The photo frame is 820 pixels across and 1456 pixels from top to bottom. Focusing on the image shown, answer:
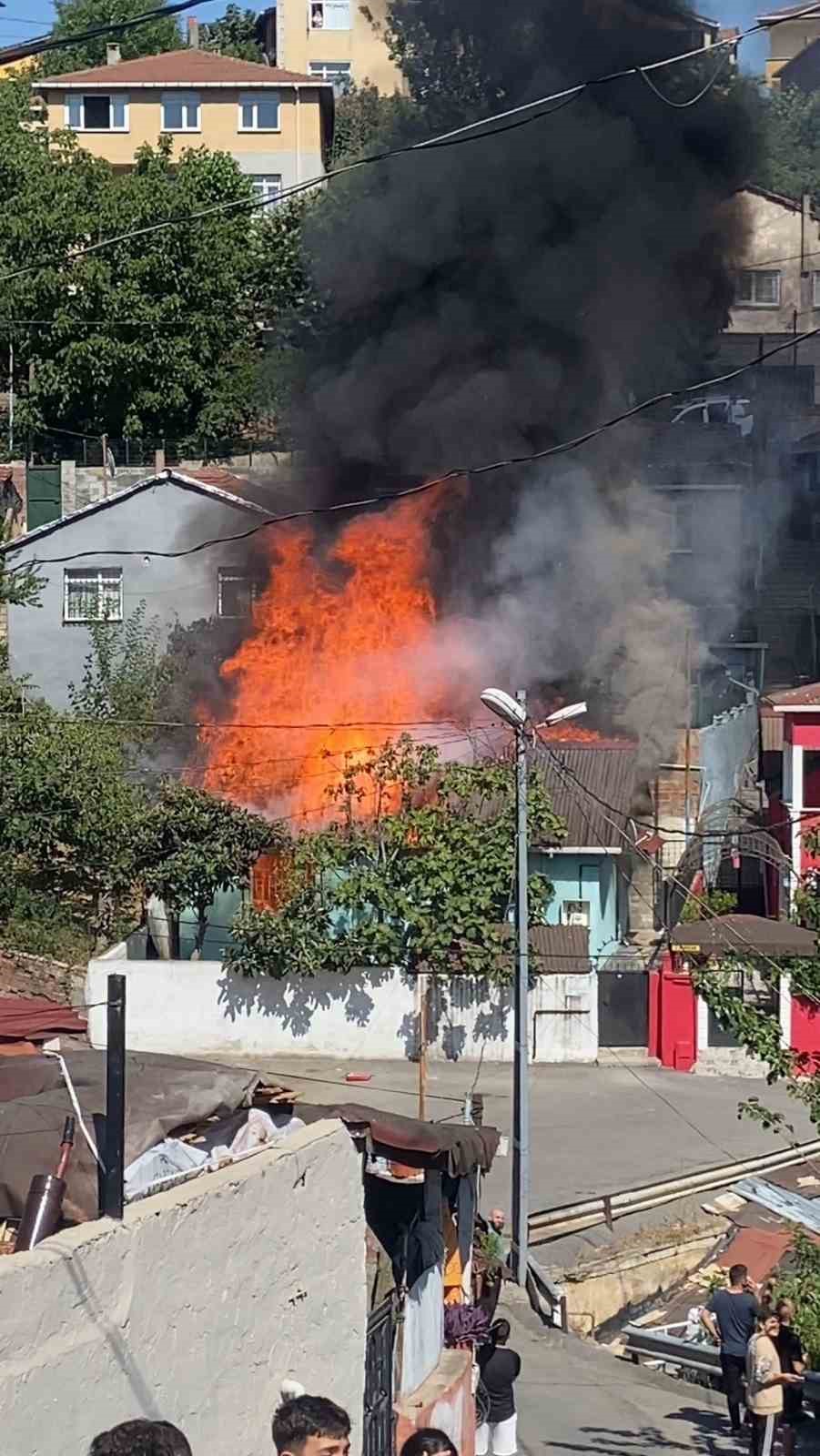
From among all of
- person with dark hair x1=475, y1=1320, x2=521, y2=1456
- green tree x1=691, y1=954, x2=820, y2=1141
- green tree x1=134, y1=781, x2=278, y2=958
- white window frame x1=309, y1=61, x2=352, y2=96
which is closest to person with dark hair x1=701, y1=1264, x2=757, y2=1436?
person with dark hair x1=475, y1=1320, x2=521, y2=1456

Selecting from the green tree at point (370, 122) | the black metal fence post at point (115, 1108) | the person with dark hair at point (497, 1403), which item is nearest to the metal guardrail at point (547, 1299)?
the person with dark hair at point (497, 1403)

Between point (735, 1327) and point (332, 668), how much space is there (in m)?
18.6

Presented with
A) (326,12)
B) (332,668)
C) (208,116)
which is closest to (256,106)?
(208,116)

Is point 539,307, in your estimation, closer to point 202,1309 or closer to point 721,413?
point 721,413

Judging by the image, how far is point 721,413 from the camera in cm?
4000

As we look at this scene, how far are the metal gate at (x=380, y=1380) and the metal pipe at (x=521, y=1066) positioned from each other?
7412 millimetres

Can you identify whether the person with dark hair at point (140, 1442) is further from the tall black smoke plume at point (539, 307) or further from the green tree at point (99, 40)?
the green tree at point (99, 40)

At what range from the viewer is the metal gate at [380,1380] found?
8.12 metres

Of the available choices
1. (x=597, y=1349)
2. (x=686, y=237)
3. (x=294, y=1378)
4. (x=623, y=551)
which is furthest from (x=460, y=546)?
(x=294, y=1378)

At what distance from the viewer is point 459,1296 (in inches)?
423

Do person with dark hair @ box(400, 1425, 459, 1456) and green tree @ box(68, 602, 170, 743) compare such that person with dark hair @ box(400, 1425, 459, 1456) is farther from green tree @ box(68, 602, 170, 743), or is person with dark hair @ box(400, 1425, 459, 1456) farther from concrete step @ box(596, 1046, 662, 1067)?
green tree @ box(68, 602, 170, 743)

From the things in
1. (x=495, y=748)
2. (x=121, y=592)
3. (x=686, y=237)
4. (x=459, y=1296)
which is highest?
(x=686, y=237)

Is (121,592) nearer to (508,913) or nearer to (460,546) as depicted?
(460,546)

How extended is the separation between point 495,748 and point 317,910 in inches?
182
